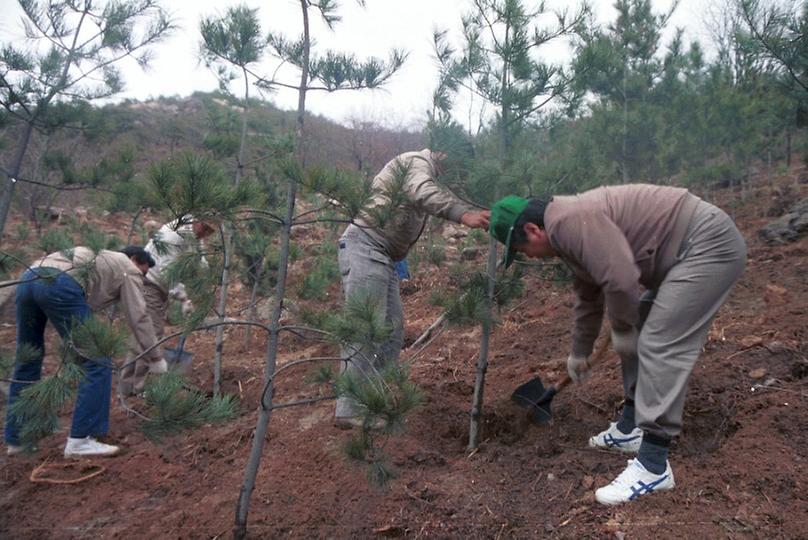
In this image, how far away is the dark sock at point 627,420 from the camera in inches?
116

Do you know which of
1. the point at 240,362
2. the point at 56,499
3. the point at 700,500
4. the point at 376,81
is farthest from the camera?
the point at 240,362

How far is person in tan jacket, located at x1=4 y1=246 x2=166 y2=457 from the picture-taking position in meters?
3.45

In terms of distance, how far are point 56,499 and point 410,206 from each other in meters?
2.48

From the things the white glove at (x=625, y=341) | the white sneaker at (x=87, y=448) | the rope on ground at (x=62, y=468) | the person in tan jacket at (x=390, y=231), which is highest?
the person in tan jacket at (x=390, y=231)

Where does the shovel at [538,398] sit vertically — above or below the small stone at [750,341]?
below

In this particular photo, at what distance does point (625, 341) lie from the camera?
263 cm

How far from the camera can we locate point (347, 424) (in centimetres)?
346

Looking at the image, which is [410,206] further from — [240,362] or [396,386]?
[240,362]

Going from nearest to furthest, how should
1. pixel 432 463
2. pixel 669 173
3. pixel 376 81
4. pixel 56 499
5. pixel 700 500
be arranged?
pixel 700 500
pixel 376 81
pixel 432 463
pixel 56 499
pixel 669 173

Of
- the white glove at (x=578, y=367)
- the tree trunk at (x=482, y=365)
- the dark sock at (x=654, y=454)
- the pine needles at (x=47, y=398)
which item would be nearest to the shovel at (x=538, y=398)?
the white glove at (x=578, y=367)

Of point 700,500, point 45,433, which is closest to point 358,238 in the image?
point 45,433

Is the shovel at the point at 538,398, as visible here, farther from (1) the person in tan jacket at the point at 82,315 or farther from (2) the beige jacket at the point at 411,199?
(1) the person in tan jacket at the point at 82,315

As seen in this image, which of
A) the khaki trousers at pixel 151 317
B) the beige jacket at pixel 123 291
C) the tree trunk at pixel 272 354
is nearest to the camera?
the tree trunk at pixel 272 354

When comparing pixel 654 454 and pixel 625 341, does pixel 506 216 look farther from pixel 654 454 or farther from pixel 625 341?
pixel 654 454
